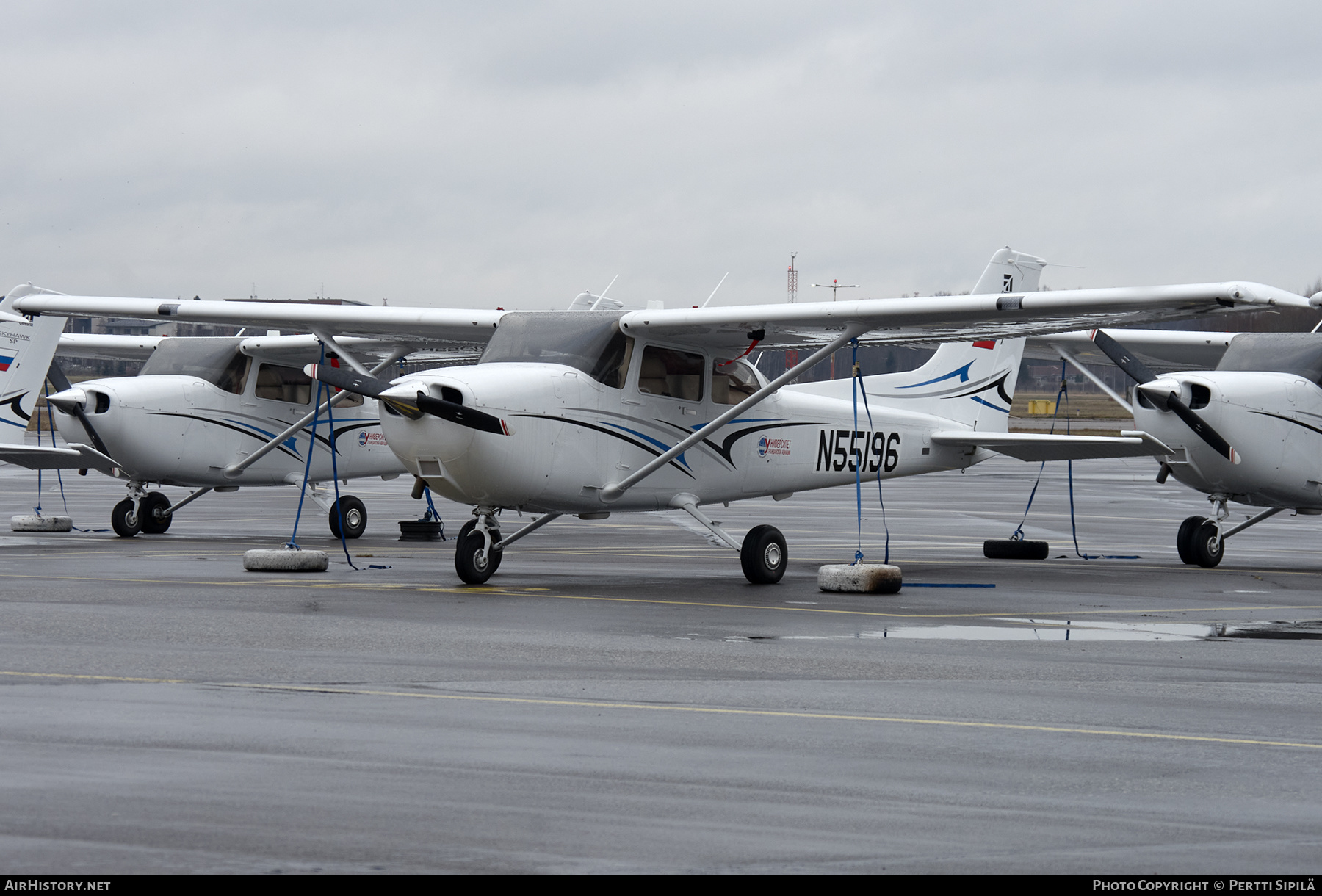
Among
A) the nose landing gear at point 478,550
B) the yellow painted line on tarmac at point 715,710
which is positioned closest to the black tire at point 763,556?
the nose landing gear at point 478,550

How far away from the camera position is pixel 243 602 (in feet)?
37.7

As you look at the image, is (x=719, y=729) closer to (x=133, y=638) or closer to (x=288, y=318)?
(x=133, y=638)

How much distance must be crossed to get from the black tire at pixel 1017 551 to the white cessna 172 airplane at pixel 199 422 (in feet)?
26.3

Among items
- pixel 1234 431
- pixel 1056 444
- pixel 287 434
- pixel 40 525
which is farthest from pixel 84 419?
pixel 1234 431

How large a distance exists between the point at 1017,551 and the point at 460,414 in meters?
8.40

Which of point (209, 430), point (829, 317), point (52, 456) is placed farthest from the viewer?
point (209, 430)

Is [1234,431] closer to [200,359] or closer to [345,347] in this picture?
[345,347]

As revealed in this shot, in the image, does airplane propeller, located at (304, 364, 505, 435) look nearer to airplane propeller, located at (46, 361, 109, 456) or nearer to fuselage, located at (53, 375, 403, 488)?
fuselage, located at (53, 375, 403, 488)

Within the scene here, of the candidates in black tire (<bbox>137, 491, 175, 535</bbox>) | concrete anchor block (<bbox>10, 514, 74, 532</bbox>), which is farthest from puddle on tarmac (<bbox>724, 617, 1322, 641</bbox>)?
concrete anchor block (<bbox>10, 514, 74, 532</bbox>)

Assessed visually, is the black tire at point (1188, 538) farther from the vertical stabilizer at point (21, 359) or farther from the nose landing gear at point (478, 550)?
the vertical stabilizer at point (21, 359)

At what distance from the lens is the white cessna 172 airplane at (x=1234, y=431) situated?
16.8 m

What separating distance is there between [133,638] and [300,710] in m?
3.01

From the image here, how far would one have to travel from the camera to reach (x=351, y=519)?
20781 millimetres

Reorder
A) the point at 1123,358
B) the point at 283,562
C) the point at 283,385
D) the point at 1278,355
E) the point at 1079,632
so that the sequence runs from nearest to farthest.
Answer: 1. the point at 1079,632
2. the point at 283,562
3. the point at 1123,358
4. the point at 1278,355
5. the point at 283,385
